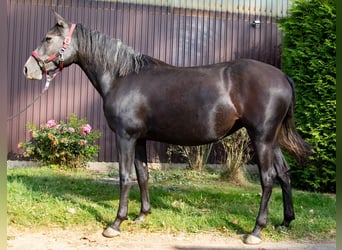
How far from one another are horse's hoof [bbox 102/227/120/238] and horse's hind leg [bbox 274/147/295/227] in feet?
5.98

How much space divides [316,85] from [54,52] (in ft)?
13.8

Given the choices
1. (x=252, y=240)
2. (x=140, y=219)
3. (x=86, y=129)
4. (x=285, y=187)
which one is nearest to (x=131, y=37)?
(x=86, y=129)

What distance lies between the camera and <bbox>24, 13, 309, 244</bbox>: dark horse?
13.2ft

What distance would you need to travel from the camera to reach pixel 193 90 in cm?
415

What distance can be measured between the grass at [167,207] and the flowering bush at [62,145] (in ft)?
2.51

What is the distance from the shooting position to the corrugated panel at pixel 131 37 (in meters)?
8.27

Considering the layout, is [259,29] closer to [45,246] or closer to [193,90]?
[193,90]

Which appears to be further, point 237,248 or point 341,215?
point 237,248

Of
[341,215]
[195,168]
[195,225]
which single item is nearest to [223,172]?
[195,168]

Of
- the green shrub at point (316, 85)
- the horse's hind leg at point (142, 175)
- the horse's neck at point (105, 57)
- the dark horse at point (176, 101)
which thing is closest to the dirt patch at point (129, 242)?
the dark horse at point (176, 101)

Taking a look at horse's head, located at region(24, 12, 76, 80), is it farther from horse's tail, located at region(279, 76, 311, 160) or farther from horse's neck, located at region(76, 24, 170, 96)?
horse's tail, located at region(279, 76, 311, 160)

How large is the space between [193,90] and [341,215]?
322 centimetres

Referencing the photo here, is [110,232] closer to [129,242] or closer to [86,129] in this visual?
[129,242]

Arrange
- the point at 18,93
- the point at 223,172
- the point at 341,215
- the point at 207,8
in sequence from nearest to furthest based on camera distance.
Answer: the point at 341,215 → the point at 223,172 → the point at 18,93 → the point at 207,8
